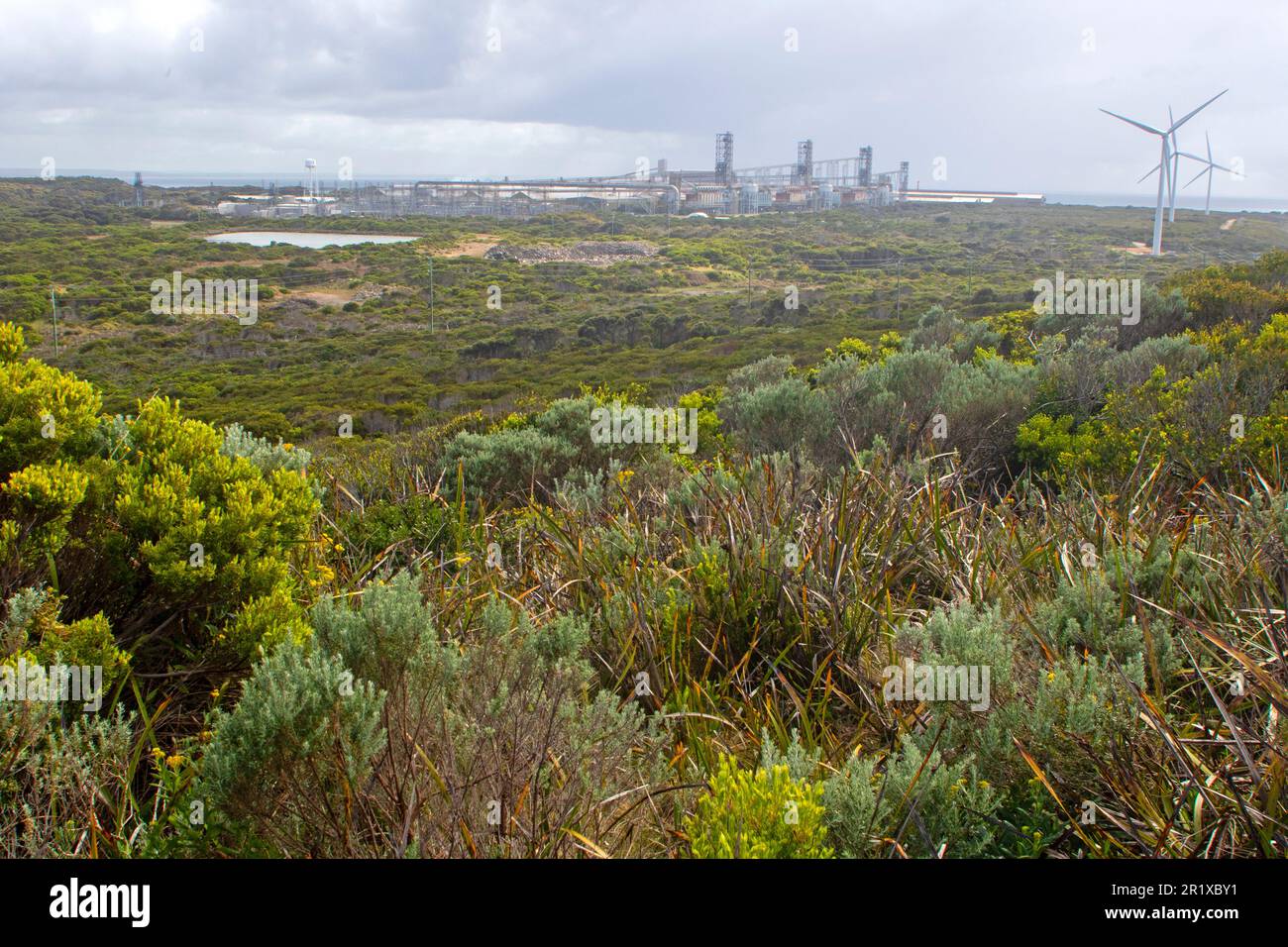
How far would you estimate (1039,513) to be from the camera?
5066 mm

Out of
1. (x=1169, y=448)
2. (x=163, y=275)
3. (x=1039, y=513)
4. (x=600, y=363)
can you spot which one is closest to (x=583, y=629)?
(x=1039, y=513)

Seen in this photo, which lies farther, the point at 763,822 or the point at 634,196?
the point at 634,196

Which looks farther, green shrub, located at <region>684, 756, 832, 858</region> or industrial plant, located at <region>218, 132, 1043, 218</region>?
industrial plant, located at <region>218, 132, 1043, 218</region>

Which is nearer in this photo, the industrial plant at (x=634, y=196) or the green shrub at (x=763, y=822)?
the green shrub at (x=763, y=822)

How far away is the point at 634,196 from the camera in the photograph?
13338cm

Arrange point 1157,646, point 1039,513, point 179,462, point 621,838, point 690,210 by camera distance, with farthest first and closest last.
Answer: point 690,210 → point 1039,513 → point 179,462 → point 1157,646 → point 621,838

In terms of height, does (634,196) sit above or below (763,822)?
above

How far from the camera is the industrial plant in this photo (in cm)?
11359

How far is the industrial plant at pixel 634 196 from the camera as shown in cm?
11359

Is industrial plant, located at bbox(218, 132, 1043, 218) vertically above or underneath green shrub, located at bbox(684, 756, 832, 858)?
above

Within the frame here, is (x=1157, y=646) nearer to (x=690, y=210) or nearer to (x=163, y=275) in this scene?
(x=163, y=275)

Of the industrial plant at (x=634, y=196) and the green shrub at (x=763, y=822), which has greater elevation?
the industrial plant at (x=634, y=196)
